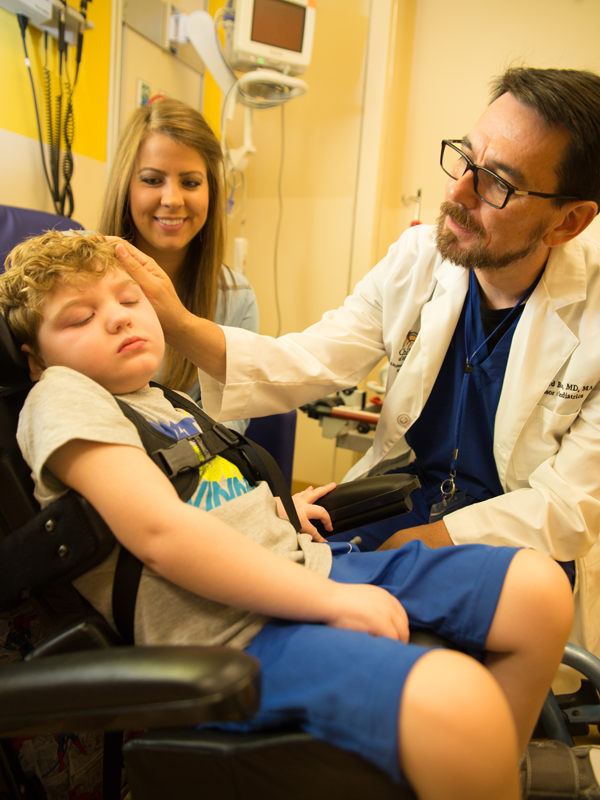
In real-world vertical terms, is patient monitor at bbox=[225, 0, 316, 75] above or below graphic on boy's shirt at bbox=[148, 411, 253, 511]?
above

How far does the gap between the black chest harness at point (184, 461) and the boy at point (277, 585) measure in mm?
19

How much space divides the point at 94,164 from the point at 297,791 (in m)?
2.13

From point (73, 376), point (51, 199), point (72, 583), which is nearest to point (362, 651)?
point (72, 583)

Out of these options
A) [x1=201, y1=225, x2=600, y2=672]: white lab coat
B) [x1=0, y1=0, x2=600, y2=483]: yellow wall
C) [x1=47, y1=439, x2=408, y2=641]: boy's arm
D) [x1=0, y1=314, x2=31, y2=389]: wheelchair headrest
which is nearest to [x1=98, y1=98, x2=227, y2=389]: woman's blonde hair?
[x1=201, y1=225, x2=600, y2=672]: white lab coat

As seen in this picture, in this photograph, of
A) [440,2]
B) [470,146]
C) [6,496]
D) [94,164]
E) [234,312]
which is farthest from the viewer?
[440,2]

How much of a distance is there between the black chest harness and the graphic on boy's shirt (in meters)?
0.01

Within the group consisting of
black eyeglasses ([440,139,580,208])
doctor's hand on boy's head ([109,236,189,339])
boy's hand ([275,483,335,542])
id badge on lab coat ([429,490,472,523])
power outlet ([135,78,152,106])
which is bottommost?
id badge on lab coat ([429,490,472,523])

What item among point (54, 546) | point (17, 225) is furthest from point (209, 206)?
point (54, 546)

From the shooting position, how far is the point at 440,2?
271cm

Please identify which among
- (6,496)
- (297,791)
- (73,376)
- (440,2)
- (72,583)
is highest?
(440,2)

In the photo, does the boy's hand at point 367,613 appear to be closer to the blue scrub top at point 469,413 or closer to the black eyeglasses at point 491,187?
the blue scrub top at point 469,413

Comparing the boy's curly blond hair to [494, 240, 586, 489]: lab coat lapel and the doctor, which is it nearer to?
the doctor

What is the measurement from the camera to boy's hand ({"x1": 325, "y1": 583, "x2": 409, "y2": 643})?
2.10 feet

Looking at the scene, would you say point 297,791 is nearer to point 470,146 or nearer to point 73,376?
point 73,376
